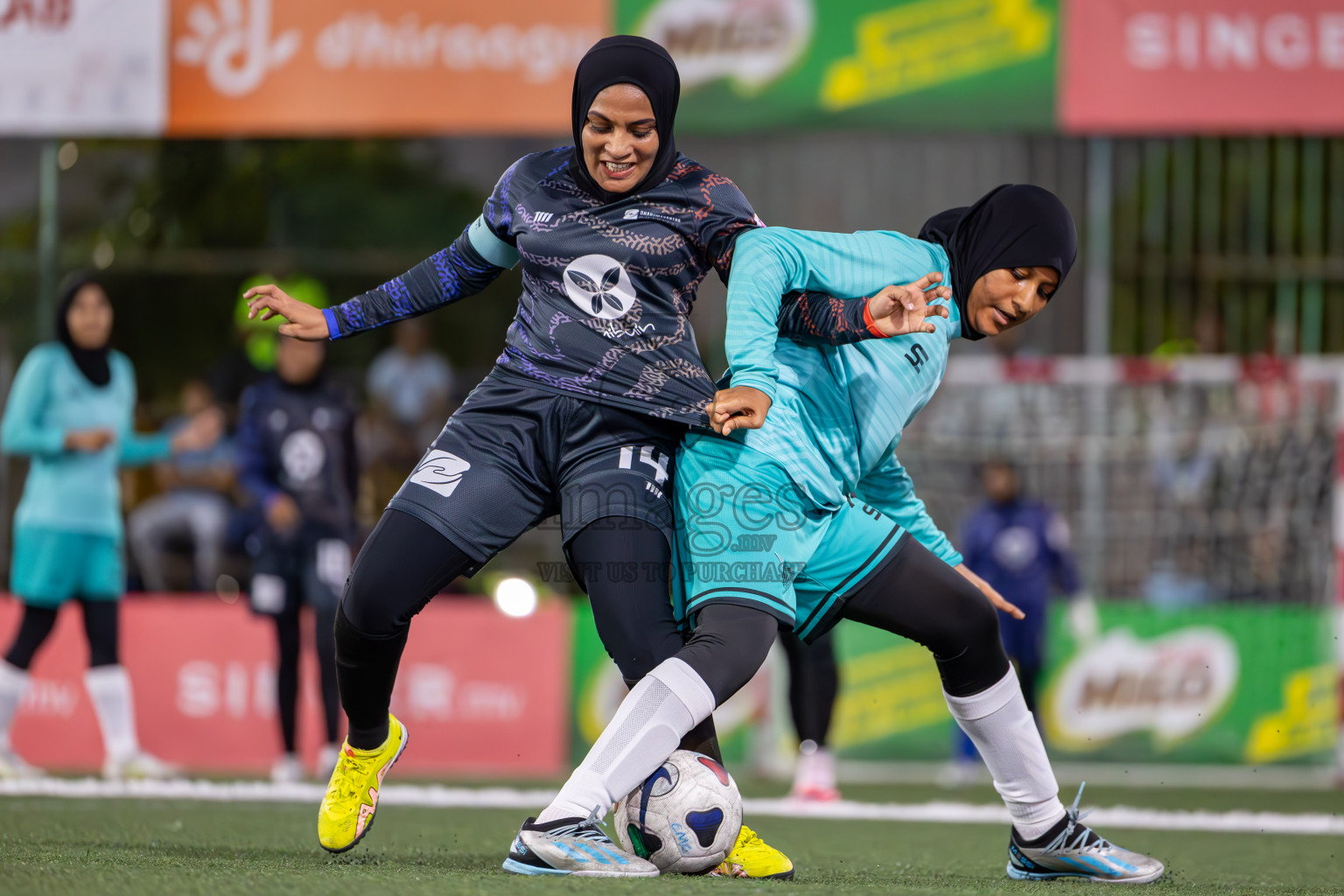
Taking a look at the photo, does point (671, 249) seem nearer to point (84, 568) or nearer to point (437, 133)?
point (84, 568)

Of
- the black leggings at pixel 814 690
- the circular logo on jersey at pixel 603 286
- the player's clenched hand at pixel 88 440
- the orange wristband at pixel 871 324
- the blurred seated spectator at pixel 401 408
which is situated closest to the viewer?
the orange wristband at pixel 871 324

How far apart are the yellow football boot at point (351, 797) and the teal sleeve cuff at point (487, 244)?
46.4 inches

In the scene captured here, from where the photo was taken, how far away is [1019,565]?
8336 millimetres

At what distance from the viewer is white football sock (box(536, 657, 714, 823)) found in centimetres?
338

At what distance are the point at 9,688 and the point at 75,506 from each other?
829 mm

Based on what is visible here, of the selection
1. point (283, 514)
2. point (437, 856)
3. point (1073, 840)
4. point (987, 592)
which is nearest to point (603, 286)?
point (987, 592)

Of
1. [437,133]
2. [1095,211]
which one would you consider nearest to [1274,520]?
[1095,211]

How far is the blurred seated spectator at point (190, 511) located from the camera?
947 centimetres

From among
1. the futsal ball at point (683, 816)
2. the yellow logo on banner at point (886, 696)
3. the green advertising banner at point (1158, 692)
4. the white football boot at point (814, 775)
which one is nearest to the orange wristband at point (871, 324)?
the futsal ball at point (683, 816)

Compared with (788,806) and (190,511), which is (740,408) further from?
(190,511)

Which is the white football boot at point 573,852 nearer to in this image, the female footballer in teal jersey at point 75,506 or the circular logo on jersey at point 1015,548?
the female footballer in teal jersey at point 75,506

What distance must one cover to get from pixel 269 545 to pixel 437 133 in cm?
280

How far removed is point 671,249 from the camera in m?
3.65

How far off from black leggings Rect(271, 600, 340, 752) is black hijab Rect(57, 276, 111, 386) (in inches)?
54.3
